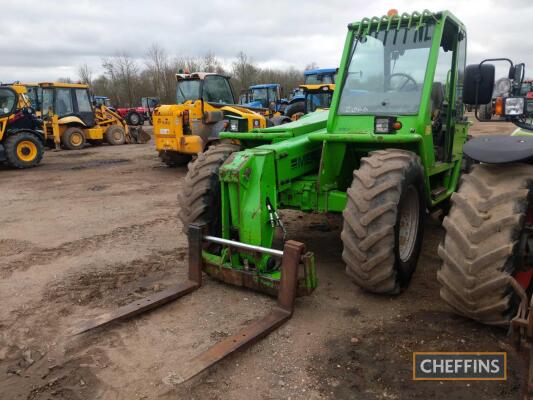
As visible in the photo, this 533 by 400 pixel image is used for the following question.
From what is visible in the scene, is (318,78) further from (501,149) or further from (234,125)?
(501,149)

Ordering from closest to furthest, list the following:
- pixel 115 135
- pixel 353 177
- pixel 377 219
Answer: pixel 377 219 → pixel 353 177 → pixel 115 135

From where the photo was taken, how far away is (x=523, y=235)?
3066 millimetres

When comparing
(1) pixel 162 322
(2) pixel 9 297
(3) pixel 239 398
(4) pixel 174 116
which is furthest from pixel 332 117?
(4) pixel 174 116

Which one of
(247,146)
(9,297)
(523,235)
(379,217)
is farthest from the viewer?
(247,146)

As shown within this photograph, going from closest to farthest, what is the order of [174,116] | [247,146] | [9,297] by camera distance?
[9,297], [247,146], [174,116]

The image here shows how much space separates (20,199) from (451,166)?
27.1 ft

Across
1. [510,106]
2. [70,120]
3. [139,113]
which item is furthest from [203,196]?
[139,113]

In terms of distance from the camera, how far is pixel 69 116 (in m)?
17.7

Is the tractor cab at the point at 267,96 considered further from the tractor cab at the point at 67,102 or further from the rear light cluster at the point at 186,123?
the rear light cluster at the point at 186,123

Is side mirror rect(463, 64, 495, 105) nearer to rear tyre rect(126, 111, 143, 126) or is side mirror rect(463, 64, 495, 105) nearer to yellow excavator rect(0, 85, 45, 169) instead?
yellow excavator rect(0, 85, 45, 169)

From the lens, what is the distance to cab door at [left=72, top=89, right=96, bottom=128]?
17766 mm

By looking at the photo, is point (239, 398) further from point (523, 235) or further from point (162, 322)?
point (523, 235)

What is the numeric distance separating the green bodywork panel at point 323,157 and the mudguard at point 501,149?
714mm

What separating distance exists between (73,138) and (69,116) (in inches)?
33.9
